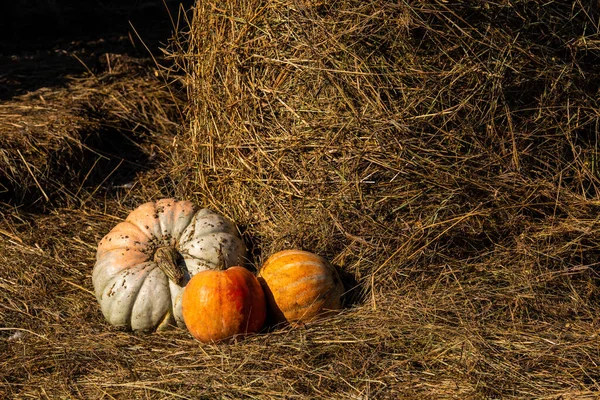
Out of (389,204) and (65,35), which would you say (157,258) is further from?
(65,35)

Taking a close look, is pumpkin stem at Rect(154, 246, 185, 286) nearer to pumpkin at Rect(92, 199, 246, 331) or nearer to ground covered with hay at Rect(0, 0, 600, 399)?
pumpkin at Rect(92, 199, 246, 331)

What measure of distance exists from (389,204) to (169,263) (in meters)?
1.18

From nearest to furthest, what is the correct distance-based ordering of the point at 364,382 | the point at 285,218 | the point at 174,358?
1. the point at 364,382
2. the point at 174,358
3. the point at 285,218

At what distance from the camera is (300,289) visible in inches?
153

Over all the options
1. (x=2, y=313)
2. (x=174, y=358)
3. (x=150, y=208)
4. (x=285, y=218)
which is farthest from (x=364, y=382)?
(x=2, y=313)

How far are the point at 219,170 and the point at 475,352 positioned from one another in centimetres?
196

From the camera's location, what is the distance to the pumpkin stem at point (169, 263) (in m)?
3.97

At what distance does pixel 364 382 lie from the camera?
331 cm

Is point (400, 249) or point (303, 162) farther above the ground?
point (303, 162)

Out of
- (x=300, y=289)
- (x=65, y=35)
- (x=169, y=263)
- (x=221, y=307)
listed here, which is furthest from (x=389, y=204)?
(x=65, y=35)

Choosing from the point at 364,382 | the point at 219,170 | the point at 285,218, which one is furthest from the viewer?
the point at 219,170

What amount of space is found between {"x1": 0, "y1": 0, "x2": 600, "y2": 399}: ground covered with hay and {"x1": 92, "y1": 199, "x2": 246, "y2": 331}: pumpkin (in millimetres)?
134

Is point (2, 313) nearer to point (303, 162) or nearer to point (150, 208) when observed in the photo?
point (150, 208)

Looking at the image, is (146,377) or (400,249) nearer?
(146,377)
